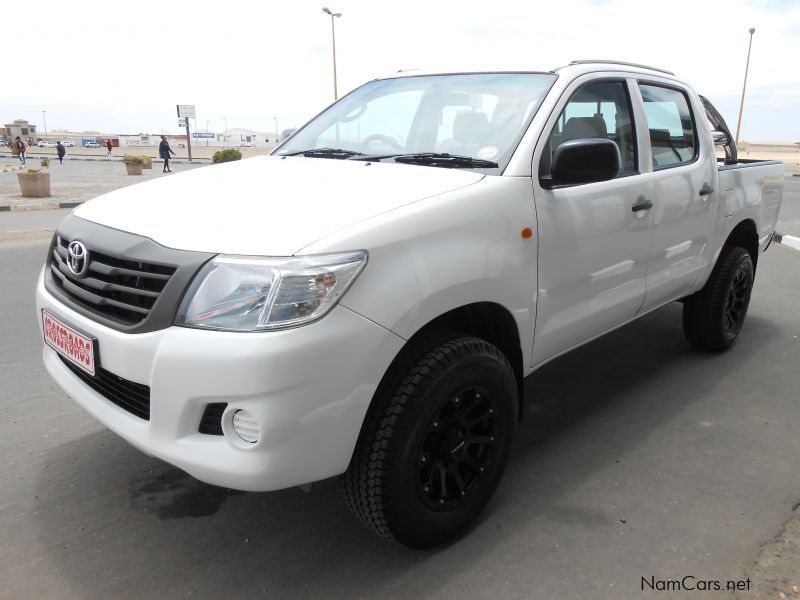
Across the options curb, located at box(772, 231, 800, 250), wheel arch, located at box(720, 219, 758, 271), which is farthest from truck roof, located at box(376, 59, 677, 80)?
curb, located at box(772, 231, 800, 250)

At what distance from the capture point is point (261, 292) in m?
1.91

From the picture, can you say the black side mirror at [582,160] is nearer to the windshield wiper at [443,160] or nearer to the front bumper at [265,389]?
the windshield wiper at [443,160]

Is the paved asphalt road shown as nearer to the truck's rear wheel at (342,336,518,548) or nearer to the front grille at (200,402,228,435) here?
the truck's rear wheel at (342,336,518,548)

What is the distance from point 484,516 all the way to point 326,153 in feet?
6.15

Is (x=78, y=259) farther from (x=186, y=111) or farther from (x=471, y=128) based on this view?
(x=186, y=111)

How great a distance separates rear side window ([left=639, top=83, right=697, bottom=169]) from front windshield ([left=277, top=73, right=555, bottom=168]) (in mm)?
A: 930

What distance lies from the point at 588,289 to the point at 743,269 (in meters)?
2.19

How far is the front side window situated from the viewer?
9.96ft

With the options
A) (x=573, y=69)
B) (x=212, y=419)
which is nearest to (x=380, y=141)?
(x=573, y=69)

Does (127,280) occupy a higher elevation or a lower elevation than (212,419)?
higher

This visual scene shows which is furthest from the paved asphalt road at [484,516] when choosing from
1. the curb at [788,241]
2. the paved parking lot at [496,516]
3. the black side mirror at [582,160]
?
the curb at [788,241]

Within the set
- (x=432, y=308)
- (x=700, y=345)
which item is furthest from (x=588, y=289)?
(x=700, y=345)

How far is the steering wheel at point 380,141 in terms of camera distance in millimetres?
3127

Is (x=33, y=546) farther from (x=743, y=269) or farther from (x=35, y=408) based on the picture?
(x=743, y=269)
